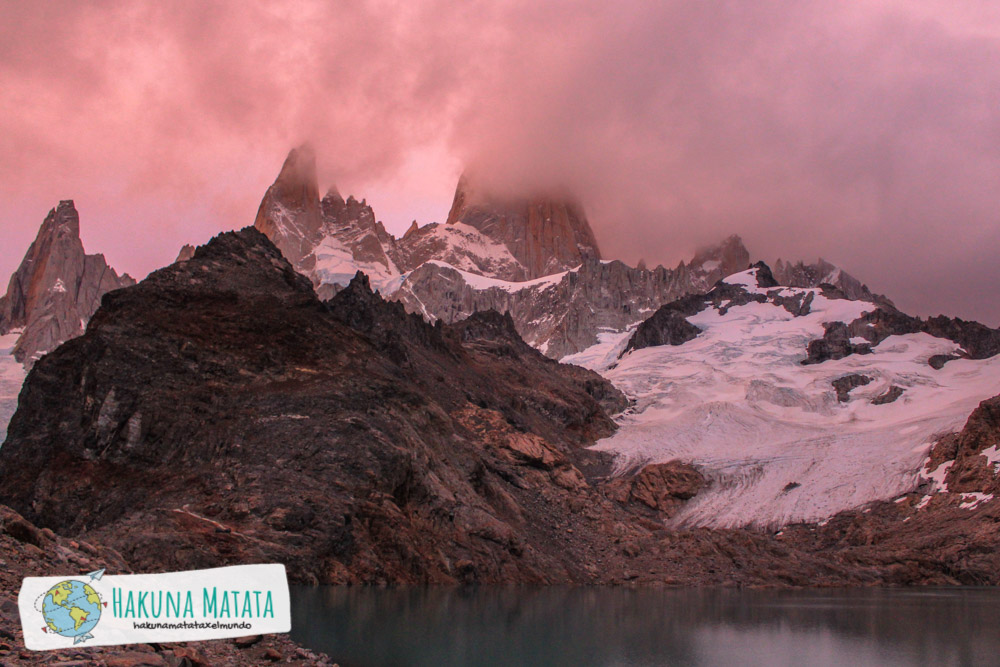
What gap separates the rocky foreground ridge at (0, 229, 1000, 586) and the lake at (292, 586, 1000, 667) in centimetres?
871

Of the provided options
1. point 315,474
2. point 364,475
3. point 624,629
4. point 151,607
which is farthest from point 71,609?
point 364,475

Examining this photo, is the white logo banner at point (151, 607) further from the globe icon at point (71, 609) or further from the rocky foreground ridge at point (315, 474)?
the rocky foreground ridge at point (315, 474)

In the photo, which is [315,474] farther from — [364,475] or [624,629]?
[624,629]

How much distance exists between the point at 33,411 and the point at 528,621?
65042 millimetres

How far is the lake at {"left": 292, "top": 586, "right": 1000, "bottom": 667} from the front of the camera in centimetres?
4134

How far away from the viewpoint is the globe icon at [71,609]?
60.3ft

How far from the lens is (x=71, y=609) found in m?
18.4

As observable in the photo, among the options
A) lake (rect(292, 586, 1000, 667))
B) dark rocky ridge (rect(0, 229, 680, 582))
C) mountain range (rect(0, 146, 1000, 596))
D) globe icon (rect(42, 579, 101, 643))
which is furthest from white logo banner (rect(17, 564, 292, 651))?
mountain range (rect(0, 146, 1000, 596))

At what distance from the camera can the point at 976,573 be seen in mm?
105562

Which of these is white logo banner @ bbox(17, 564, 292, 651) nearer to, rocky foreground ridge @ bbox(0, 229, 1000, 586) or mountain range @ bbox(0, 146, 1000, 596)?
rocky foreground ridge @ bbox(0, 229, 1000, 586)

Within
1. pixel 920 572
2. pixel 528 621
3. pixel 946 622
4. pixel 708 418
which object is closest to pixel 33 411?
pixel 528 621

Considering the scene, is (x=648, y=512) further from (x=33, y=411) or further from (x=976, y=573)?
(x=33, y=411)

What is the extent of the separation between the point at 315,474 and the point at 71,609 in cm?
6267

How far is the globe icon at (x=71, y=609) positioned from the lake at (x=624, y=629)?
62.3ft
